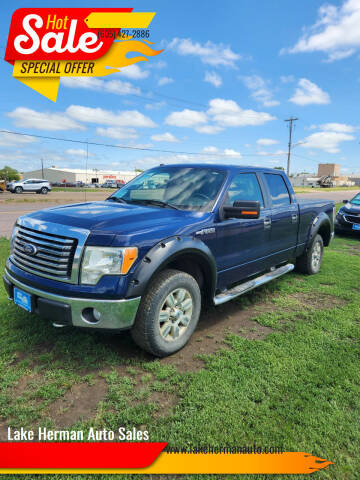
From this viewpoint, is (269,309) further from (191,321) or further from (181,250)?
(181,250)

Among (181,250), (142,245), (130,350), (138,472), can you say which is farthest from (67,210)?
(138,472)

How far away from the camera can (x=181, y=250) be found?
2.89m

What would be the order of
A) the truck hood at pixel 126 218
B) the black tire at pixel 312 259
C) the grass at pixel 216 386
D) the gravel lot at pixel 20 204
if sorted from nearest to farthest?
the grass at pixel 216 386, the truck hood at pixel 126 218, the black tire at pixel 312 259, the gravel lot at pixel 20 204

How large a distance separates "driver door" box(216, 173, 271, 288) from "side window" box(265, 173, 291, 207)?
1.04ft

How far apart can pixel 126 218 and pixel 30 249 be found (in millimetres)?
876

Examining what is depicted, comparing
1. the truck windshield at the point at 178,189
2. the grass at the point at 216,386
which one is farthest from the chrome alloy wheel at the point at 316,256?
the truck windshield at the point at 178,189

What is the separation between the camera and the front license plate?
2.76 metres

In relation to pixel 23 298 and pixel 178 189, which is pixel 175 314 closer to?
pixel 23 298

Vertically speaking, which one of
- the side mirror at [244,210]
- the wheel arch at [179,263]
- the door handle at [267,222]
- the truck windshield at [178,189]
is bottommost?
the wheel arch at [179,263]

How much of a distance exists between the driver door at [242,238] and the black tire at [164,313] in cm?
57

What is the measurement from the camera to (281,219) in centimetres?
456

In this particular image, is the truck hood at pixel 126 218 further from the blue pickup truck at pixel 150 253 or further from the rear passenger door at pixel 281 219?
the rear passenger door at pixel 281 219

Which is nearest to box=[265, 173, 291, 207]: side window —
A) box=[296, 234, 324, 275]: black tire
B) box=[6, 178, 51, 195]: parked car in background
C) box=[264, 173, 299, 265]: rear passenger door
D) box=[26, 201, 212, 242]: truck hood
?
box=[264, 173, 299, 265]: rear passenger door

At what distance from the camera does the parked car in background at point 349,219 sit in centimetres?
945
